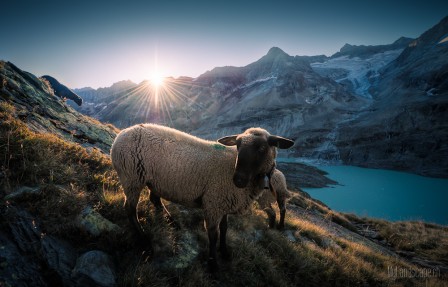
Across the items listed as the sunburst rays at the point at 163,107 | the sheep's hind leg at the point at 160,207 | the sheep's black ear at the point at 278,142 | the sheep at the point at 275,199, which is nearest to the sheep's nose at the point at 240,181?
the sheep's black ear at the point at 278,142

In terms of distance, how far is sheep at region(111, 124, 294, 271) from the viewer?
433 cm

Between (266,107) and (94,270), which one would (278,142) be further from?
(266,107)

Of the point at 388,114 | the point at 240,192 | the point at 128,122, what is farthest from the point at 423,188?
the point at 128,122

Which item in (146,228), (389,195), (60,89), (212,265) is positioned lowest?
(389,195)

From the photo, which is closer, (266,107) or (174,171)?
(174,171)

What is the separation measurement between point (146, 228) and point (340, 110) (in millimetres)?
138938

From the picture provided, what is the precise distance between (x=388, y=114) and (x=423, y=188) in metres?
53.0

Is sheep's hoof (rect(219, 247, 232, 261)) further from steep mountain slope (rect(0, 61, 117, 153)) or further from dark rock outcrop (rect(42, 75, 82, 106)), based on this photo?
dark rock outcrop (rect(42, 75, 82, 106))

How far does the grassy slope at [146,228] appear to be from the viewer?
352 cm

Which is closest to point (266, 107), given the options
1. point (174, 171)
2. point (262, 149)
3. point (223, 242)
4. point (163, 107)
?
point (163, 107)

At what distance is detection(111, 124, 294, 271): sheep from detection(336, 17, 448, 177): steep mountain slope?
83869 millimetres

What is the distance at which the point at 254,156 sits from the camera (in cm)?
436

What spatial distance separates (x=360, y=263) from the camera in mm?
6598

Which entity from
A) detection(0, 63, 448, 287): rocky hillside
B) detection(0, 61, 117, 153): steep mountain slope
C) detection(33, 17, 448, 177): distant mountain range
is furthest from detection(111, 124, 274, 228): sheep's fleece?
detection(33, 17, 448, 177): distant mountain range
